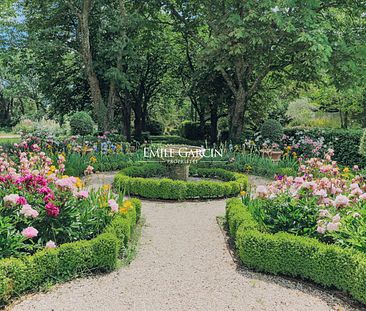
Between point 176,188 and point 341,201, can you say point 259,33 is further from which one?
point 341,201

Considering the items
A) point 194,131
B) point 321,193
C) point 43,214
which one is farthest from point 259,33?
point 194,131

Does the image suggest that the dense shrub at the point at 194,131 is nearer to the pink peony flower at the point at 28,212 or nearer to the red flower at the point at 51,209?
the red flower at the point at 51,209

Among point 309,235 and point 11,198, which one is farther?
point 309,235

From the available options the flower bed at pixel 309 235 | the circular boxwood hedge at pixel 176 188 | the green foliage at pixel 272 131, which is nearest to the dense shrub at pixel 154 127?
the green foliage at pixel 272 131

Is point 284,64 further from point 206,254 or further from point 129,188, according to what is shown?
point 206,254

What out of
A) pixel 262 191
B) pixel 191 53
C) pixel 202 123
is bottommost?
pixel 262 191

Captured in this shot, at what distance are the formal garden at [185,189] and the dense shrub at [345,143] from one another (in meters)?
0.05

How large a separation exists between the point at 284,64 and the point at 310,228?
36.3ft

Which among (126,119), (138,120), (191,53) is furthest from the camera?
(138,120)

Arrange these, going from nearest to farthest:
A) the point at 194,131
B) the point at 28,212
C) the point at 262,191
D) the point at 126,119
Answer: the point at 28,212, the point at 262,191, the point at 126,119, the point at 194,131

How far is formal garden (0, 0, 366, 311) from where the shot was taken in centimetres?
348

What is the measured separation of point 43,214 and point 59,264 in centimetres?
62

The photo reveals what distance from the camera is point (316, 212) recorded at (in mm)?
4156

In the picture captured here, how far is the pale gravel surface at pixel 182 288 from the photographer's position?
3232mm
